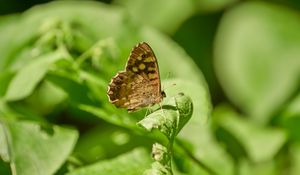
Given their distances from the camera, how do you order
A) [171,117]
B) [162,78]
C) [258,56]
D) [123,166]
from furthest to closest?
1. [258,56]
2. [162,78]
3. [123,166]
4. [171,117]

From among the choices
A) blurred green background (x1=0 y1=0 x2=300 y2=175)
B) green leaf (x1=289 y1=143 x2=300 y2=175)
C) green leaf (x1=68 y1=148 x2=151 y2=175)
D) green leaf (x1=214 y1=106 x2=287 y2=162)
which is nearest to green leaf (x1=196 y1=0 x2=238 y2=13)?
blurred green background (x1=0 y1=0 x2=300 y2=175)

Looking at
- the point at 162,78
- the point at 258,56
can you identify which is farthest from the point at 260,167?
the point at 258,56

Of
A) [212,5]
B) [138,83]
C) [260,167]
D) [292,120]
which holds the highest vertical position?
[138,83]

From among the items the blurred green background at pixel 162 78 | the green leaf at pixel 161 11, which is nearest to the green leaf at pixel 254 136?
the blurred green background at pixel 162 78

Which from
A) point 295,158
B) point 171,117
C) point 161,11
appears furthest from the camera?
point 161,11

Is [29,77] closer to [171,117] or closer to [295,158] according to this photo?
[171,117]

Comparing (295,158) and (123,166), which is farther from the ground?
(123,166)

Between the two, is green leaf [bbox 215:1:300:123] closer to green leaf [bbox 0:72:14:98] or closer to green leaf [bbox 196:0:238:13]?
green leaf [bbox 196:0:238:13]
